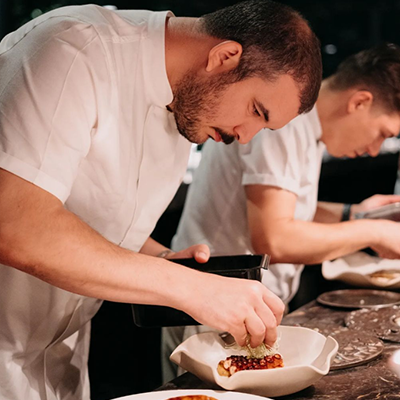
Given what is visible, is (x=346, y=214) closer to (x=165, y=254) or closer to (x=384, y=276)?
(x=384, y=276)

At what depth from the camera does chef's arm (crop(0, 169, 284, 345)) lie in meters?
1.29

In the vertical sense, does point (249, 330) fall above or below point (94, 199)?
below

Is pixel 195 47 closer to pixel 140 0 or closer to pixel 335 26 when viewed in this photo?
pixel 140 0

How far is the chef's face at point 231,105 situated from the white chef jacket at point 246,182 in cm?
52

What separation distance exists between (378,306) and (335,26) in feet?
20.0

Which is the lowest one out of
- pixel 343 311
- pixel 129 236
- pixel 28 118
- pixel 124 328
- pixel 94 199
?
pixel 124 328

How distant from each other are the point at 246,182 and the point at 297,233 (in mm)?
252

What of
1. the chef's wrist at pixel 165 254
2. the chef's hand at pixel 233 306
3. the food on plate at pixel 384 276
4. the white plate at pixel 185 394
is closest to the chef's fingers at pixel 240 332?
the chef's hand at pixel 233 306

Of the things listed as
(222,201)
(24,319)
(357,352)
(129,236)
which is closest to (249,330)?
(357,352)

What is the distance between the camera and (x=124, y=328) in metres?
3.19

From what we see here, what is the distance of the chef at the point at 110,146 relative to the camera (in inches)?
52.1

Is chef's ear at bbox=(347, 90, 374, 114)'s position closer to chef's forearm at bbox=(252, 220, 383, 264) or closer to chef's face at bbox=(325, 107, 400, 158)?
chef's face at bbox=(325, 107, 400, 158)

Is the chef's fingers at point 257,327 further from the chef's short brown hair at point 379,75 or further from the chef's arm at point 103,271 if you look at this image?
the chef's short brown hair at point 379,75

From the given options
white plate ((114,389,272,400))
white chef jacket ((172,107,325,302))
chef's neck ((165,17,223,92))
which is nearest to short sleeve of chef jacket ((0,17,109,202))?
chef's neck ((165,17,223,92))
